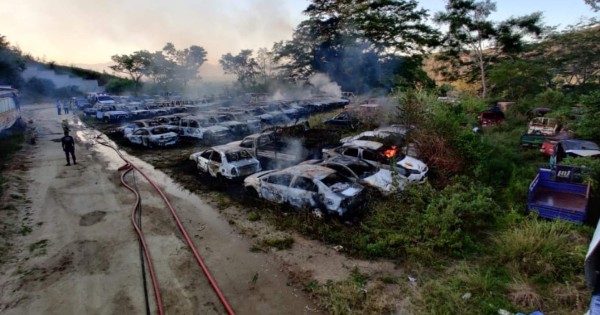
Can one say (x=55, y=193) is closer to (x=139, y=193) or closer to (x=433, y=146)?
(x=139, y=193)

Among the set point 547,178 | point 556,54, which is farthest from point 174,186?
point 556,54

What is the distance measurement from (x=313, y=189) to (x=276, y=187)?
1.27 metres

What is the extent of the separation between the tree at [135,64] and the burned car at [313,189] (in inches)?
1985

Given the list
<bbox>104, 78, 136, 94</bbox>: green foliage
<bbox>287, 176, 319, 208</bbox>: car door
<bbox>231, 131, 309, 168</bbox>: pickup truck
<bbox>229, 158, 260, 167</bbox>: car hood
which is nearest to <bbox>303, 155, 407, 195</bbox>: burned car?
<bbox>287, 176, 319, 208</bbox>: car door

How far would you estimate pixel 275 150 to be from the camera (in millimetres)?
11820

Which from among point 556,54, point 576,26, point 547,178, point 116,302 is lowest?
point 116,302

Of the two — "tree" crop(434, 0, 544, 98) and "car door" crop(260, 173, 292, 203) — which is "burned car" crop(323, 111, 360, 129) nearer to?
"car door" crop(260, 173, 292, 203)

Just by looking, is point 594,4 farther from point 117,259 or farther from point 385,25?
point 117,259

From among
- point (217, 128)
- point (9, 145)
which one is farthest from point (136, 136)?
point (9, 145)

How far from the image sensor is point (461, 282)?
540 cm

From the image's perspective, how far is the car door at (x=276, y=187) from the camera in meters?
8.50

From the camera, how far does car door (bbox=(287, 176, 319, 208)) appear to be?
311 inches

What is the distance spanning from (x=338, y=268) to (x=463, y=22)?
107ft

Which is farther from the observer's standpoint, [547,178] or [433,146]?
[433,146]
